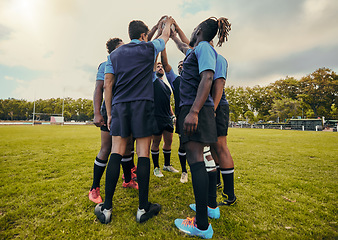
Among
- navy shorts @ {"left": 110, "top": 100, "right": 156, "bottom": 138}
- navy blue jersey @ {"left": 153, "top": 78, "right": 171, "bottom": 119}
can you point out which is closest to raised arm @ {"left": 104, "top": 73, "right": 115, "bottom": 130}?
navy shorts @ {"left": 110, "top": 100, "right": 156, "bottom": 138}

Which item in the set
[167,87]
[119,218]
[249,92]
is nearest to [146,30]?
[167,87]

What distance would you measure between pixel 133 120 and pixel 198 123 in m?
0.82

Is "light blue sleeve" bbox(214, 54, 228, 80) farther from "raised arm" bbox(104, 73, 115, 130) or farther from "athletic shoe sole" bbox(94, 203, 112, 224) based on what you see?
"athletic shoe sole" bbox(94, 203, 112, 224)

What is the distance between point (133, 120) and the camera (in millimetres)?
2088

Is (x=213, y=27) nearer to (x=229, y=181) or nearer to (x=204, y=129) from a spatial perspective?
(x=204, y=129)

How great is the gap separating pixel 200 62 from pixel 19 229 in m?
2.73

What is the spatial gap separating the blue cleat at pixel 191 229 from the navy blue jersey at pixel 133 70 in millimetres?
1537

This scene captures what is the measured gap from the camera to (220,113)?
8.59 ft

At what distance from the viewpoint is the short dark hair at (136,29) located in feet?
7.87

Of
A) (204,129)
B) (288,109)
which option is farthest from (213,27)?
(288,109)

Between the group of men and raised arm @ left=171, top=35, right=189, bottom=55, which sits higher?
raised arm @ left=171, top=35, right=189, bottom=55

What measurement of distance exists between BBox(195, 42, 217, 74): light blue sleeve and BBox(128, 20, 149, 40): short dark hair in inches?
39.2

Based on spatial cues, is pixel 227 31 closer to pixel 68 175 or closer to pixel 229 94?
pixel 68 175

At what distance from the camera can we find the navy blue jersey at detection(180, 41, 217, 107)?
6.08 feet
